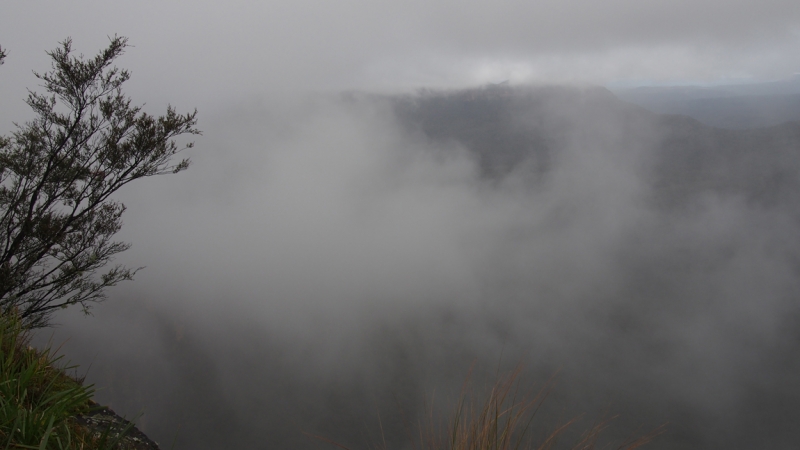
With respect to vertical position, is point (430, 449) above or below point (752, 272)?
below

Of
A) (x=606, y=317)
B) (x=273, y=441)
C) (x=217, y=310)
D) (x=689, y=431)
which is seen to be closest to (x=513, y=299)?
(x=606, y=317)

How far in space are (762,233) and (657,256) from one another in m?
54.5

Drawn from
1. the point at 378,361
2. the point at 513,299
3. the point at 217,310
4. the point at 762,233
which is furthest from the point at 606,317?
the point at 217,310

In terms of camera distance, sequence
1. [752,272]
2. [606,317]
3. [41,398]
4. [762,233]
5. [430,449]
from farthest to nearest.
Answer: [762,233]
[752,272]
[606,317]
[41,398]
[430,449]

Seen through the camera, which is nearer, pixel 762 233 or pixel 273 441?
pixel 273 441

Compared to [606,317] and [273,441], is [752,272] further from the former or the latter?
[273,441]

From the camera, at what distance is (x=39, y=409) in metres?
2.93

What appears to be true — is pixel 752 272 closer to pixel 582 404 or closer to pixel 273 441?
pixel 582 404

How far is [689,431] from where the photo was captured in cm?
11150

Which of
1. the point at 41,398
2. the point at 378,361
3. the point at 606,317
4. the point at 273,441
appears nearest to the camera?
the point at 41,398

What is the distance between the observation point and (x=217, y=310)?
17862 centimetres

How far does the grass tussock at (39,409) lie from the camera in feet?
8.10

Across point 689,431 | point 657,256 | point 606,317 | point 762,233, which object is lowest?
point 689,431

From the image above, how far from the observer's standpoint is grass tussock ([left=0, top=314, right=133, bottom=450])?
2468mm
